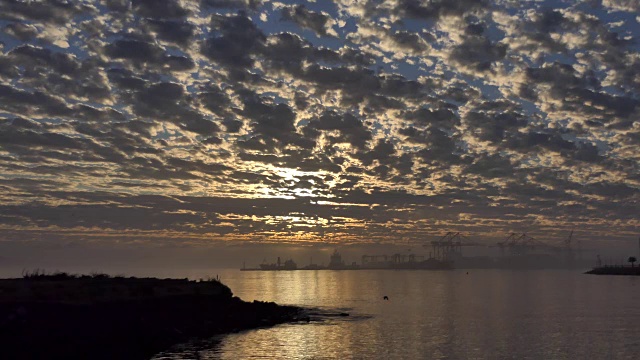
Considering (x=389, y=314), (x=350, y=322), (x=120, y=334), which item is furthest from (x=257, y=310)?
(x=120, y=334)

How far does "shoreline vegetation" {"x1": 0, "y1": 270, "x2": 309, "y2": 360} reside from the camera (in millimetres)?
54750

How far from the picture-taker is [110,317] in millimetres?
66812

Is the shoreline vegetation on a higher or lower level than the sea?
higher

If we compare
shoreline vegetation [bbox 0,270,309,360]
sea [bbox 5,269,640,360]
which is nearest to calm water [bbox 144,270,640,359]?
sea [bbox 5,269,640,360]

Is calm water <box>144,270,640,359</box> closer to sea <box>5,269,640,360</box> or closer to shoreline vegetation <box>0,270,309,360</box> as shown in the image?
sea <box>5,269,640,360</box>

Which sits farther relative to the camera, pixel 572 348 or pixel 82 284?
pixel 82 284

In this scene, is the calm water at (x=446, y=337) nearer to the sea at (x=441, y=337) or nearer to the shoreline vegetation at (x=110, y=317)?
the sea at (x=441, y=337)

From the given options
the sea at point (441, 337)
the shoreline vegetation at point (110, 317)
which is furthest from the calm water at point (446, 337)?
the shoreline vegetation at point (110, 317)

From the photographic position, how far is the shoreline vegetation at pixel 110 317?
54.8 metres

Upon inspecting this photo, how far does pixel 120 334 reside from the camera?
62.6m

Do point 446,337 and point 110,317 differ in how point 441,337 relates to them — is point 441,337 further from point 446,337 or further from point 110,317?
point 110,317

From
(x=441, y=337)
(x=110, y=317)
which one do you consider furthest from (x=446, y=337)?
(x=110, y=317)

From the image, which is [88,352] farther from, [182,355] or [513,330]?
[513,330]

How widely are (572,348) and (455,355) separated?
16.4m
